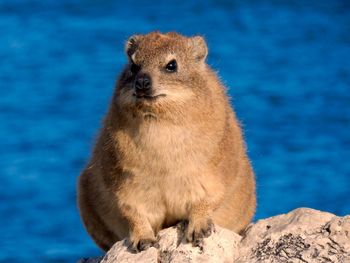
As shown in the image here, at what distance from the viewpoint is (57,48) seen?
75.4ft

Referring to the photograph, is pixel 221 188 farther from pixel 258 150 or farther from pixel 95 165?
pixel 258 150

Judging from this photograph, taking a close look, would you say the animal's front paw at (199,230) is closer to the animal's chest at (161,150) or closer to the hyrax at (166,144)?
the hyrax at (166,144)

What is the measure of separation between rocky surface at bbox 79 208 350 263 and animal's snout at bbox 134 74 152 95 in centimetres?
106

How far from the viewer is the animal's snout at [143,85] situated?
819cm

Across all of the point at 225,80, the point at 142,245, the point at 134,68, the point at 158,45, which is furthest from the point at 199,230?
the point at 225,80

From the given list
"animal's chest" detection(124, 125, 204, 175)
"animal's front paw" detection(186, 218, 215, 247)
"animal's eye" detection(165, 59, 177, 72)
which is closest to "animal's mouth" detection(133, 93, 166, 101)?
"animal's chest" detection(124, 125, 204, 175)

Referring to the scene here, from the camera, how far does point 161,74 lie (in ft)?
27.6

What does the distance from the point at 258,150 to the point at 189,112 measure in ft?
34.0

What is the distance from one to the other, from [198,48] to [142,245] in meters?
1.73

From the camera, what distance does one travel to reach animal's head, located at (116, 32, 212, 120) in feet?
27.1

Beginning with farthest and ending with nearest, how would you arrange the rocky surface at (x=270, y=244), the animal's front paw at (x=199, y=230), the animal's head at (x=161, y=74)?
the animal's head at (x=161, y=74) < the animal's front paw at (x=199, y=230) < the rocky surface at (x=270, y=244)

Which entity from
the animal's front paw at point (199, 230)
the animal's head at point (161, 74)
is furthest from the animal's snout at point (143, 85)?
the animal's front paw at point (199, 230)

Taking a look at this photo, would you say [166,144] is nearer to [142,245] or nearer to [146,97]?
[146,97]

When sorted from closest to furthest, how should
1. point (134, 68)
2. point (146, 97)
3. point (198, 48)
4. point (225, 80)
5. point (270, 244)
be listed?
point (270, 244) → point (146, 97) → point (134, 68) → point (198, 48) → point (225, 80)
